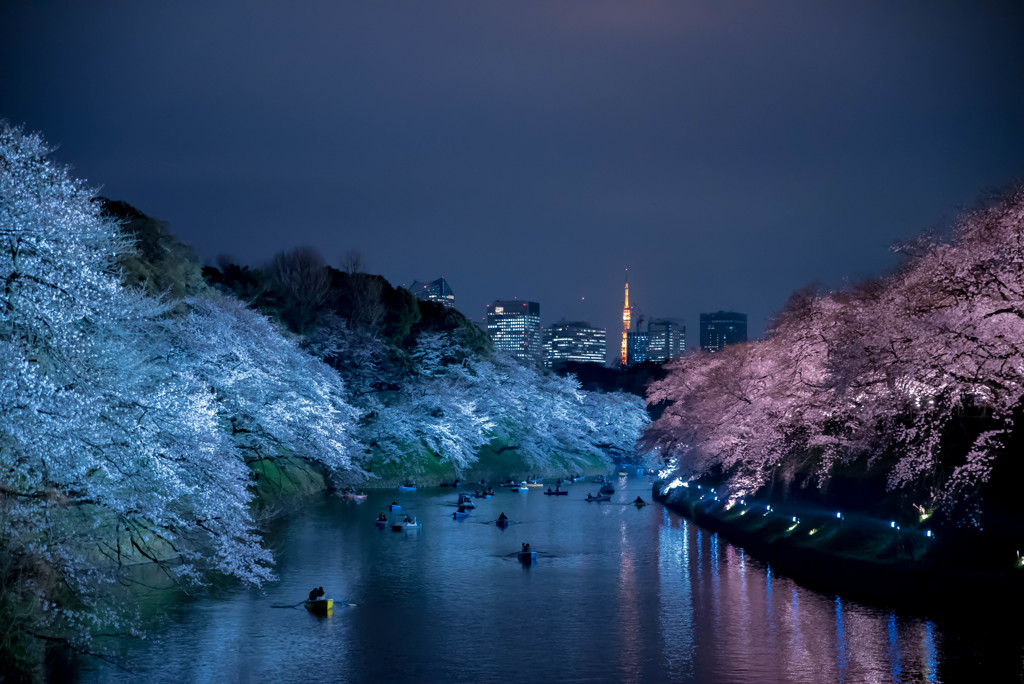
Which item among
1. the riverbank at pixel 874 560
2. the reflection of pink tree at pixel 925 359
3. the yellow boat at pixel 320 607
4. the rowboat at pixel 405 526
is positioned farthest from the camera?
the rowboat at pixel 405 526

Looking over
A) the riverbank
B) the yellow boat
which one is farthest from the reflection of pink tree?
the yellow boat

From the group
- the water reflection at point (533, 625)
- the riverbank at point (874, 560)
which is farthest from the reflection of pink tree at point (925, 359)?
the water reflection at point (533, 625)

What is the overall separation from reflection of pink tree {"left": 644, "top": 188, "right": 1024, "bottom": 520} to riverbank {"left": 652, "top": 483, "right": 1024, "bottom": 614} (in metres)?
1.61

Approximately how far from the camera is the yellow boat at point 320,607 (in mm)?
22984

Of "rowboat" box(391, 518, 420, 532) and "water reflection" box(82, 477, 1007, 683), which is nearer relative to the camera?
"water reflection" box(82, 477, 1007, 683)

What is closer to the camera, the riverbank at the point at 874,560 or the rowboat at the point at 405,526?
the riverbank at the point at 874,560

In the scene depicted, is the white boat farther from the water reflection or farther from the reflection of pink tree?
the reflection of pink tree

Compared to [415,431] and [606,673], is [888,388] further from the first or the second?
[415,431]

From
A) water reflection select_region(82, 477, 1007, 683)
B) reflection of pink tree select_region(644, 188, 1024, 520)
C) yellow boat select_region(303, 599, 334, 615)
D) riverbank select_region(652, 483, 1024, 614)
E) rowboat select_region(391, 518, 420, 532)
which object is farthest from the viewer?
rowboat select_region(391, 518, 420, 532)

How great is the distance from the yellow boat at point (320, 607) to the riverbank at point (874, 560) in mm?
14531

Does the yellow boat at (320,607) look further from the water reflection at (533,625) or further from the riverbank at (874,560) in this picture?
the riverbank at (874,560)

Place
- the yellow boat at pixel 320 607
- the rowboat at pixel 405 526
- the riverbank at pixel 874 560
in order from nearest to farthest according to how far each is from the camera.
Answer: the riverbank at pixel 874 560 → the yellow boat at pixel 320 607 → the rowboat at pixel 405 526

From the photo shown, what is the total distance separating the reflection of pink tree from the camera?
21297 mm

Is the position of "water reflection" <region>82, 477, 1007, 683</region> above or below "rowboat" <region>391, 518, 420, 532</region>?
below
